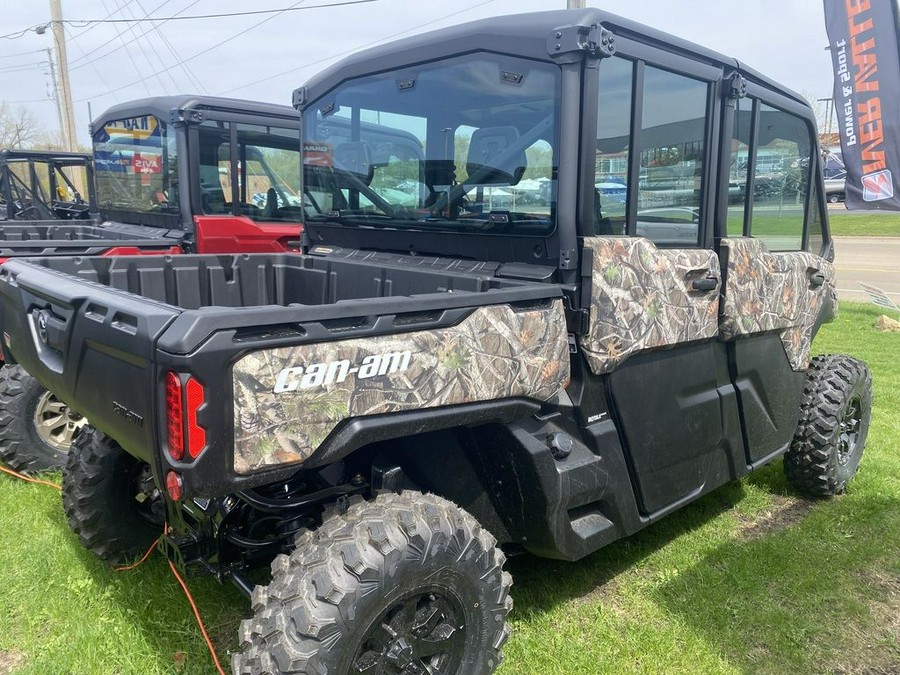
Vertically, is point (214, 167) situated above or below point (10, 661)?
above

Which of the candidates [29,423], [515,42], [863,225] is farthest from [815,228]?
[863,225]

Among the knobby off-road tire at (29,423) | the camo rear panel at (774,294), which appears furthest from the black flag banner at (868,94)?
the knobby off-road tire at (29,423)

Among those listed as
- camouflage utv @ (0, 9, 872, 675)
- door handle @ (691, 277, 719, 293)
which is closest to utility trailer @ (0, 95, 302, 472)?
camouflage utv @ (0, 9, 872, 675)

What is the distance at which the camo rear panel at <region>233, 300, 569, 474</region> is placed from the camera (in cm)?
195

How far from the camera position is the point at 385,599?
2.22m

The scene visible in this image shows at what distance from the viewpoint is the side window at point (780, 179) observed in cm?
375

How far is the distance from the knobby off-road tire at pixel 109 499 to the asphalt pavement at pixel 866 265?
12127 millimetres

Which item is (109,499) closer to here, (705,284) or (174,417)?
(174,417)

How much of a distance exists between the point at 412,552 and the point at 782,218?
113 inches

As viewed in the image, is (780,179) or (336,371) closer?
(336,371)

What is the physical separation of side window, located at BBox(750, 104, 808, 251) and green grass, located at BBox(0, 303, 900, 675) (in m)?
1.58

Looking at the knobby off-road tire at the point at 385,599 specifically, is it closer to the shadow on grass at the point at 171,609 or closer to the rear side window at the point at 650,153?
the shadow on grass at the point at 171,609

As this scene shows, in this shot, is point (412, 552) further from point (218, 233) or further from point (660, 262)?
point (218, 233)

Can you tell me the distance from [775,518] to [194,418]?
140 inches
